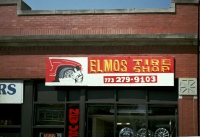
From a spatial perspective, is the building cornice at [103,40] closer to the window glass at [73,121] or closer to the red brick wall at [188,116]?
the red brick wall at [188,116]

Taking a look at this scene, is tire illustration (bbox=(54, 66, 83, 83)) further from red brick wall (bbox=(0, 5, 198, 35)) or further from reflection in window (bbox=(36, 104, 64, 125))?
red brick wall (bbox=(0, 5, 198, 35))

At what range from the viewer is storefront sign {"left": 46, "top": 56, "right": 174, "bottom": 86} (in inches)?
594

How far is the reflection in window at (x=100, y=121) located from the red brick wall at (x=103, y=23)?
293 centimetres

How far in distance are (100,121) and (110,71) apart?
6.30 ft

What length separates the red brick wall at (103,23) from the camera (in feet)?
50.5

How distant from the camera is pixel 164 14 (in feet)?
51.0

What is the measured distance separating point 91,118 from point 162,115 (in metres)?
2.66

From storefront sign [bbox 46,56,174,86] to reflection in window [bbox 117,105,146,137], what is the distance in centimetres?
93

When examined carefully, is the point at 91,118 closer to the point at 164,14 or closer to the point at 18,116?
the point at 18,116

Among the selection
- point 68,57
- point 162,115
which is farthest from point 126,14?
point 162,115

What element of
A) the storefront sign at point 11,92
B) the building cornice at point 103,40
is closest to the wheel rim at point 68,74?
the building cornice at point 103,40

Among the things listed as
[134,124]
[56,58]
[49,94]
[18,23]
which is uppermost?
[18,23]

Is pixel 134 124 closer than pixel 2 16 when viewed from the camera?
Yes

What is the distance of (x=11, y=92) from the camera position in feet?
52.1
